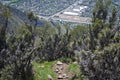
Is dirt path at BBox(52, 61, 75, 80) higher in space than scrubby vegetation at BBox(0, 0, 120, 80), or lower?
lower

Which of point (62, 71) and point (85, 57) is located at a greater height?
point (85, 57)

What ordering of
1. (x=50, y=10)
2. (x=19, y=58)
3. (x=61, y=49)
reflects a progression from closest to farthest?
(x=19, y=58)
(x=61, y=49)
(x=50, y=10)

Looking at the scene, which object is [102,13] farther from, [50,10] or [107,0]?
[50,10]

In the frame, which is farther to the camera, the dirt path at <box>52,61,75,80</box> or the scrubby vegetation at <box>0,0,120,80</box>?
the dirt path at <box>52,61,75,80</box>

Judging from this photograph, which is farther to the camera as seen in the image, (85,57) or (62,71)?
(62,71)

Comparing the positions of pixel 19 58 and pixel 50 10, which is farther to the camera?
pixel 50 10

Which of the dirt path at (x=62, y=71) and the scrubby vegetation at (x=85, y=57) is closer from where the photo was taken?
the scrubby vegetation at (x=85, y=57)

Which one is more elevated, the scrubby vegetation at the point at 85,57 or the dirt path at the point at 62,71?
the scrubby vegetation at the point at 85,57

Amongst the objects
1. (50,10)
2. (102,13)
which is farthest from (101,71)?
(50,10)
